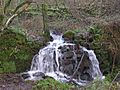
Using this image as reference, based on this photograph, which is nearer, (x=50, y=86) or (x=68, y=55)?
(x=50, y=86)

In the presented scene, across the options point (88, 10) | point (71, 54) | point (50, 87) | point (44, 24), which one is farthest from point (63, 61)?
point (88, 10)

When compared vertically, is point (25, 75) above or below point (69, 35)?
below

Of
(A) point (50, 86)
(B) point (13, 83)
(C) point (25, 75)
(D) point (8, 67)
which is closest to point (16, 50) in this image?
(D) point (8, 67)

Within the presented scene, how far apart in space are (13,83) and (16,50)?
2077 millimetres

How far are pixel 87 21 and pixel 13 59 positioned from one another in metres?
4.55

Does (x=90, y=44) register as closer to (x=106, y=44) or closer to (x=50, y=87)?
(x=106, y=44)

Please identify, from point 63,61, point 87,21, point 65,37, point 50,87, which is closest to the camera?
point 50,87

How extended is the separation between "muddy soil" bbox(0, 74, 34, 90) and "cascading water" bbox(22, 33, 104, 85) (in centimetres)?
57

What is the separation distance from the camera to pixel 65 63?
13344mm

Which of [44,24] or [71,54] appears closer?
[71,54]

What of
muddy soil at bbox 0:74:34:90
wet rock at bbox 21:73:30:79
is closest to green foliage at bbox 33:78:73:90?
muddy soil at bbox 0:74:34:90

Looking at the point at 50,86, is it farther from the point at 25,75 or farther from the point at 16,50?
the point at 16,50

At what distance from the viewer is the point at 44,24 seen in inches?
588

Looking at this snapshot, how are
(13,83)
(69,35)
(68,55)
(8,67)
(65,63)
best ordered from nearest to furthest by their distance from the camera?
(13,83), (8,67), (65,63), (68,55), (69,35)
